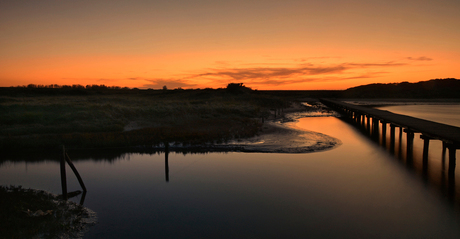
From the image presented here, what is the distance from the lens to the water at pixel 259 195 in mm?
8188

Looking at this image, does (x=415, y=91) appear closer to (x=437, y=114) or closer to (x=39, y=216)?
(x=437, y=114)

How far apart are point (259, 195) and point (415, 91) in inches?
6604

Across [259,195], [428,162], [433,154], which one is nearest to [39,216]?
[259,195]

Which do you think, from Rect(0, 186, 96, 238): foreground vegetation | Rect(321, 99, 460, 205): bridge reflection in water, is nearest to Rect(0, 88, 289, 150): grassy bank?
Rect(0, 186, 96, 238): foreground vegetation

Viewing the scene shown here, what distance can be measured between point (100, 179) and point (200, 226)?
6.77m

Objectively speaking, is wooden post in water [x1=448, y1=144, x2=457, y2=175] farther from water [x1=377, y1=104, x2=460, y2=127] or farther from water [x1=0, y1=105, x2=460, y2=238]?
water [x1=377, y1=104, x2=460, y2=127]

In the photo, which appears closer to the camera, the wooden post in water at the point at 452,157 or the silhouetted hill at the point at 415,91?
the wooden post in water at the point at 452,157

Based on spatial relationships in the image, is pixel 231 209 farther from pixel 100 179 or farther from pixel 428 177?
pixel 428 177

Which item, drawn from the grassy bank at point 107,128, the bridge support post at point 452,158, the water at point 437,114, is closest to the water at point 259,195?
the bridge support post at point 452,158

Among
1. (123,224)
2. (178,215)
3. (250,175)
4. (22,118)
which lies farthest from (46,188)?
(22,118)

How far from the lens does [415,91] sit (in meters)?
148

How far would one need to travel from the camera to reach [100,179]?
13.0 metres

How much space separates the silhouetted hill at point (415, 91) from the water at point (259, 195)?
480 feet

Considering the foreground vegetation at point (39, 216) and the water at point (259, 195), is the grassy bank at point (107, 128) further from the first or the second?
the foreground vegetation at point (39, 216)
